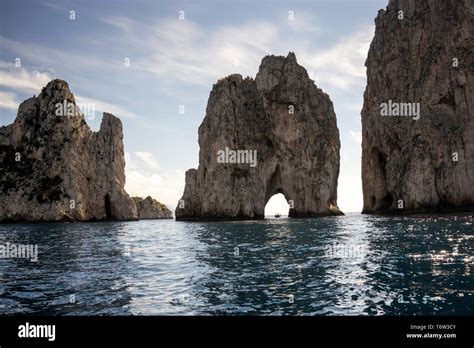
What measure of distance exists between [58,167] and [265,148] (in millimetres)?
63069

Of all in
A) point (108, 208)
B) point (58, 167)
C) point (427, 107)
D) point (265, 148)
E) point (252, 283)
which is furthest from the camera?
point (108, 208)

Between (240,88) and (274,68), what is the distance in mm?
12420

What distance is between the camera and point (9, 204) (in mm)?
108812

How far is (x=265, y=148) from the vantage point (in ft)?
359

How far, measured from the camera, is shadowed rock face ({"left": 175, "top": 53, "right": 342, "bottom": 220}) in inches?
3903

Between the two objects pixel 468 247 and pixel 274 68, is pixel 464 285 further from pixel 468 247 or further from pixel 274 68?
pixel 274 68

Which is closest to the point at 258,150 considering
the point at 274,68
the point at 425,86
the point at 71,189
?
the point at 274,68

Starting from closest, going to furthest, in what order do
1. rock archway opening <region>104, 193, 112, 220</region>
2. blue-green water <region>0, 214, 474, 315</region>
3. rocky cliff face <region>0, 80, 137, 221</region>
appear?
blue-green water <region>0, 214, 474, 315</region>, rocky cliff face <region>0, 80, 137, 221</region>, rock archway opening <region>104, 193, 112, 220</region>

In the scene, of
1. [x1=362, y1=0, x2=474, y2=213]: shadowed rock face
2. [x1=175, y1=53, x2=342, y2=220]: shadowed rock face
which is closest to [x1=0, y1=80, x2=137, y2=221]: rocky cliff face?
[x1=175, y1=53, x2=342, y2=220]: shadowed rock face

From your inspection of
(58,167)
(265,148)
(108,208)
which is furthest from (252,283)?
(108,208)

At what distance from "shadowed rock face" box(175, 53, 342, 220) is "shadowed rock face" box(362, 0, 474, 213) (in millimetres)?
15363

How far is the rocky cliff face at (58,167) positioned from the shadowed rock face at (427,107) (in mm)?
83785

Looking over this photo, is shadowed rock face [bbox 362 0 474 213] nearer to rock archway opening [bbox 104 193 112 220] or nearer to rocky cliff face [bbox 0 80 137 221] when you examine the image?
rock archway opening [bbox 104 193 112 220]

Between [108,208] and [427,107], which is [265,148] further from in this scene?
[108,208]
